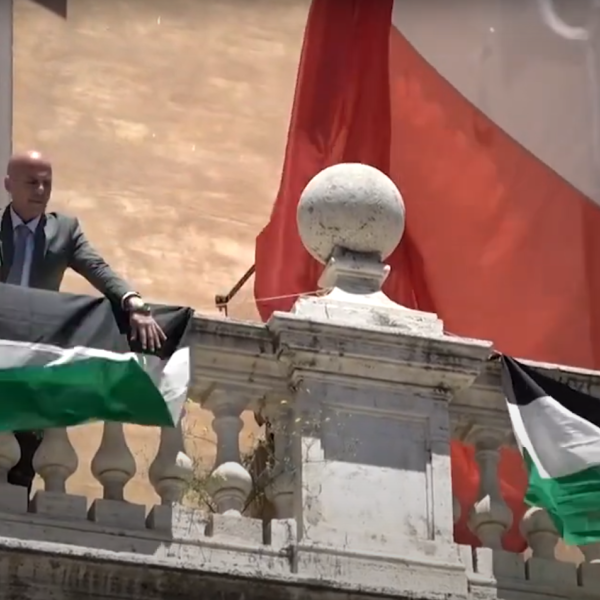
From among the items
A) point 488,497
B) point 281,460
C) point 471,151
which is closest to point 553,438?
point 488,497

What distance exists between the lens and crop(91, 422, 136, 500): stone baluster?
8.66m

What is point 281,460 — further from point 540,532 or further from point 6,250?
point 6,250

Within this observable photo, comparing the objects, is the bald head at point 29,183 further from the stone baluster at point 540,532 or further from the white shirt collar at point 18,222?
the stone baluster at point 540,532

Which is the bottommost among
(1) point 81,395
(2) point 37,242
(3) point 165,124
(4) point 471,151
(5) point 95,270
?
(1) point 81,395

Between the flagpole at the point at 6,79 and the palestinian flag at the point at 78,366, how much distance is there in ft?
12.9

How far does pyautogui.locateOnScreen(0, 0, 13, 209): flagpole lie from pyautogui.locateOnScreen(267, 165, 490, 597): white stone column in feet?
12.4

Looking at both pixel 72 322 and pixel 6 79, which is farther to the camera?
pixel 6 79

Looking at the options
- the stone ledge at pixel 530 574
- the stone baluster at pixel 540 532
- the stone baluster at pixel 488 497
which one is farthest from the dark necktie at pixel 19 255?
the stone baluster at pixel 540 532

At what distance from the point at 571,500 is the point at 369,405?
2.77ft

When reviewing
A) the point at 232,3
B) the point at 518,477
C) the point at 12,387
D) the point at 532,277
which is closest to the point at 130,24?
the point at 232,3

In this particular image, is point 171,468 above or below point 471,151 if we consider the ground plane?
below

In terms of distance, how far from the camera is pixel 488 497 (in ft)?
30.1

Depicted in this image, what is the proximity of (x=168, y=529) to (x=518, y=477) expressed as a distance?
2.20 metres

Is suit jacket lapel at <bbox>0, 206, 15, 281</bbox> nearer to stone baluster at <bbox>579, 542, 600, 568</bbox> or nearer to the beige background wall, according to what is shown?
stone baluster at <bbox>579, 542, 600, 568</bbox>
